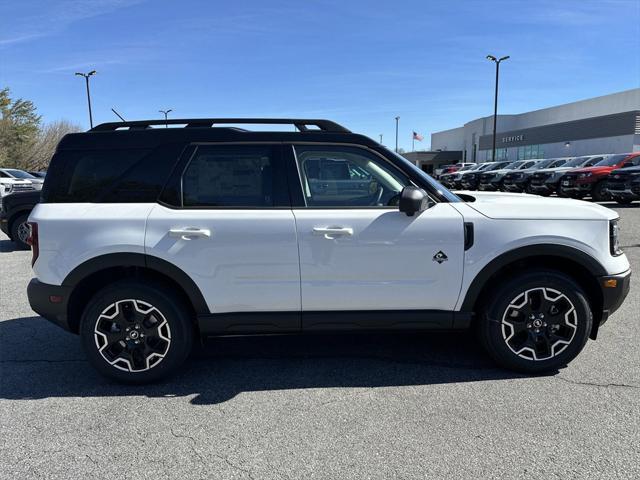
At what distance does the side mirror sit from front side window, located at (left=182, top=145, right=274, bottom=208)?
37.4 inches

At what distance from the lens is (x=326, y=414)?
3.13 meters

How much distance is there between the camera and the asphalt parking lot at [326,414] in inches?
102

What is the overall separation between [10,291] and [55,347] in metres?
2.56

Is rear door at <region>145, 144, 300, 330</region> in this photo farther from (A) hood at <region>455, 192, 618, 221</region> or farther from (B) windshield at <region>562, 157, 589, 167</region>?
(B) windshield at <region>562, 157, 589, 167</region>

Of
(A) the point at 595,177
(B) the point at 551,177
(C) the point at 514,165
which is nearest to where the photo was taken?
(A) the point at 595,177

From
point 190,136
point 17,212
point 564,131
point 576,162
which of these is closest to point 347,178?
point 190,136

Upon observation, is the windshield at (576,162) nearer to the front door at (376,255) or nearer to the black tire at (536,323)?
the black tire at (536,323)

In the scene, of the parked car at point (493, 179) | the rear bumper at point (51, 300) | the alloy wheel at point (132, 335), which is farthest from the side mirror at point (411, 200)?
the parked car at point (493, 179)

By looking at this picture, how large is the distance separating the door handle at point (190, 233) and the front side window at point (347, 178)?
77 centimetres

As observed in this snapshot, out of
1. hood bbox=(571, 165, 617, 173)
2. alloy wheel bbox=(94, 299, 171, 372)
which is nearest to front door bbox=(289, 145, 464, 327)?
alloy wheel bbox=(94, 299, 171, 372)

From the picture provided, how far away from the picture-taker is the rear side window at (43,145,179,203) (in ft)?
11.6

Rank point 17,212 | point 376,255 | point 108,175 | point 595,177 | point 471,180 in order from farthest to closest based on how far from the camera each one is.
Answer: point 471,180, point 595,177, point 17,212, point 108,175, point 376,255

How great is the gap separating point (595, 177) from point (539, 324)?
630 inches

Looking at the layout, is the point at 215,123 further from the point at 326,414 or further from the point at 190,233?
the point at 326,414
